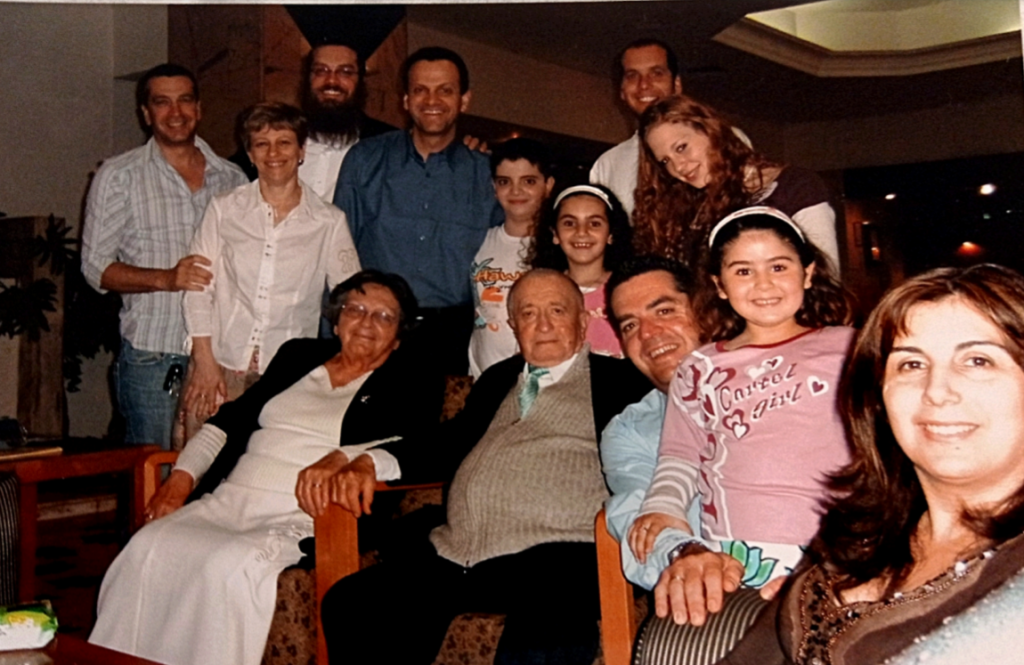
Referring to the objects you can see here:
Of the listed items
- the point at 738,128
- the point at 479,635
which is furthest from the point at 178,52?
the point at 479,635

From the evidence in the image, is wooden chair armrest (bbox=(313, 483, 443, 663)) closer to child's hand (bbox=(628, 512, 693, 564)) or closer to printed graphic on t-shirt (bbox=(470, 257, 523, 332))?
printed graphic on t-shirt (bbox=(470, 257, 523, 332))

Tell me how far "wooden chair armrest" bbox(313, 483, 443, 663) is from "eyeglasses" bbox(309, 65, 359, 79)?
873 millimetres

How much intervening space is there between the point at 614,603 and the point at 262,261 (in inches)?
42.5

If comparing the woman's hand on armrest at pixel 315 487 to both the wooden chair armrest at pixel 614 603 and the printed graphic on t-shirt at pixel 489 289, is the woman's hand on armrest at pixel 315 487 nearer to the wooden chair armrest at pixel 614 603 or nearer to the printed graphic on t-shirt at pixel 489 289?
the printed graphic on t-shirt at pixel 489 289

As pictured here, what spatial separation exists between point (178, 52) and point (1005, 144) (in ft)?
5.26

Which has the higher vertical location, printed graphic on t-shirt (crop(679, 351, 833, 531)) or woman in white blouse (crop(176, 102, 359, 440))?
woman in white blouse (crop(176, 102, 359, 440))

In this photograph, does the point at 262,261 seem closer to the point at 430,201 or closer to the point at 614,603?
the point at 430,201

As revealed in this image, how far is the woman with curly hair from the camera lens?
1.81 m

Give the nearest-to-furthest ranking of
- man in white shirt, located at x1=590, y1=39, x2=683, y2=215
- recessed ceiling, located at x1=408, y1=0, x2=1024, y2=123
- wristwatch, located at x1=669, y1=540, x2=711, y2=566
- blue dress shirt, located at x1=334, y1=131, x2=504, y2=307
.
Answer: wristwatch, located at x1=669, y1=540, x2=711, y2=566 < recessed ceiling, located at x1=408, y1=0, x2=1024, y2=123 < man in white shirt, located at x1=590, y1=39, x2=683, y2=215 < blue dress shirt, located at x1=334, y1=131, x2=504, y2=307

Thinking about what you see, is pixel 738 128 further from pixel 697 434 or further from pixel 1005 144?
pixel 697 434

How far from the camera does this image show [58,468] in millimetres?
2361

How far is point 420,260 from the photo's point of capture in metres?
2.29

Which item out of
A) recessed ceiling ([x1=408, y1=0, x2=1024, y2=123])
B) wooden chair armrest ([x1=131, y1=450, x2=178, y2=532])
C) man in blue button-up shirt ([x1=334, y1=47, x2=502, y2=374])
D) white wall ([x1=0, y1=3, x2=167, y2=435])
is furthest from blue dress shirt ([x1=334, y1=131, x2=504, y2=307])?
wooden chair armrest ([x1=131, y1=450, x2=178, y2=532])

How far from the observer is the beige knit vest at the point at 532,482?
2012 mm
